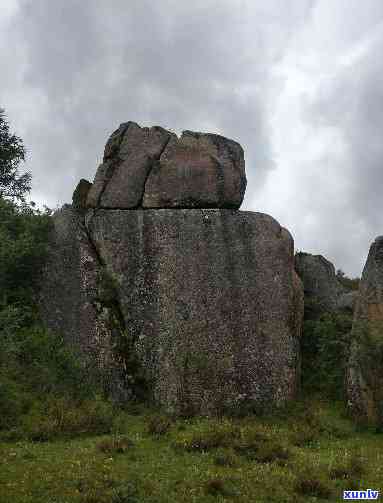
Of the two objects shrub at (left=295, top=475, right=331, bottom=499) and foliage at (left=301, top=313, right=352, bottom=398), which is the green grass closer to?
shrub at (left=295, top=475, right=331, bottom=499)

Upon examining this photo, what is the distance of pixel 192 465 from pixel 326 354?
14.3m

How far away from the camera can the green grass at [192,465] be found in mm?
14266

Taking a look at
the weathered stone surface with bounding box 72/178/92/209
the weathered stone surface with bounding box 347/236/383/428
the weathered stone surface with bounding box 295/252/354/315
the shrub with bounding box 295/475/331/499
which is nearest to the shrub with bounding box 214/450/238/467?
the shrub with bounding box 295/475/331/499

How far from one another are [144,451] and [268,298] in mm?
12620

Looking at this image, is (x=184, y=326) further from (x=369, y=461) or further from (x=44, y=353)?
(x=369, y=461)

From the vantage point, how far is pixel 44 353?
2591 cm

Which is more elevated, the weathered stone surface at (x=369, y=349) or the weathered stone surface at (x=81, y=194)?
the weathered stone surface at (x=81, y=194)

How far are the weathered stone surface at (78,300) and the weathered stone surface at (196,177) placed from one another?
474cm

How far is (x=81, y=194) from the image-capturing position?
33.6 metres

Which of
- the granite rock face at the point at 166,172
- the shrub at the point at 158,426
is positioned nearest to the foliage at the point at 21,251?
the granite rock face at the point at 166,172

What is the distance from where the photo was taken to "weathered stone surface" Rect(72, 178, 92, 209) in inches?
1304

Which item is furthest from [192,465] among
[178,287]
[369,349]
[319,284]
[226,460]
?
[319,284]

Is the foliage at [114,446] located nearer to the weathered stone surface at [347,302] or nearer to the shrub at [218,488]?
the shrub at [218,488]

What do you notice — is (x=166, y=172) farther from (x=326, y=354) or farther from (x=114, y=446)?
(x=114, y=446)
